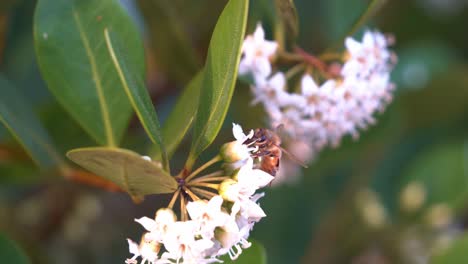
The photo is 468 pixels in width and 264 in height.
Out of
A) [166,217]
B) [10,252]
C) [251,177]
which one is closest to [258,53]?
[251,177]

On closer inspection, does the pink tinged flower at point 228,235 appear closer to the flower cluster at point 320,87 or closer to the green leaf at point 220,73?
the green leaf at point 220,73

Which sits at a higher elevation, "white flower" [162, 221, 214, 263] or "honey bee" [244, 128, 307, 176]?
"honey bee" [244, 128, 307, 176]

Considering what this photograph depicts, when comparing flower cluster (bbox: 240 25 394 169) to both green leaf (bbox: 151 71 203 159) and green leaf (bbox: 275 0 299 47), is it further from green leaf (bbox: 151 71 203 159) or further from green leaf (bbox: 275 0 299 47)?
green leaf (bbox: 151 71 203 159)

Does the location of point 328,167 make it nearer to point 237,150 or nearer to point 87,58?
point 237,150

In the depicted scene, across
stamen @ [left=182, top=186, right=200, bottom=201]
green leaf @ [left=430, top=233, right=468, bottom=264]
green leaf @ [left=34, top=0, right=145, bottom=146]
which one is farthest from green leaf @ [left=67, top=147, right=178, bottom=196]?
green leaf @ [left=430, top=233, right=468, bottom=264]

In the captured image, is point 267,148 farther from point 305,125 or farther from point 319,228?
point 319,228

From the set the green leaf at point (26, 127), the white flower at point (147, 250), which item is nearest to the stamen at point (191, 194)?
the white flower at point (147, 250)
